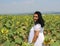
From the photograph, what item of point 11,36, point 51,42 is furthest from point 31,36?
point 51,42

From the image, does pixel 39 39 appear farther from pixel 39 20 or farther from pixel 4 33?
pixel 4 33

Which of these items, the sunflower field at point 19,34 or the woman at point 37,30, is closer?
the sunflower field at point 19,34

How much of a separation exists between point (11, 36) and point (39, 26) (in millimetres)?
557

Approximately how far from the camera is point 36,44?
5.17 metres

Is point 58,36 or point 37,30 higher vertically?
point 37,30

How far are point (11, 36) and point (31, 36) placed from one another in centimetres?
49

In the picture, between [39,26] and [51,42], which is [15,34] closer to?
[39,26]

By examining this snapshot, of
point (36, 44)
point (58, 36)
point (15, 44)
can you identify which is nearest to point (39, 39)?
point (36, 44)

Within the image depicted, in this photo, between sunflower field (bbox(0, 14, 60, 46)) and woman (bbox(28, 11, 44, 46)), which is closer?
sunflower field (bbox(0, 14, 60, 46))

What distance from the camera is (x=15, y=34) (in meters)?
5.07

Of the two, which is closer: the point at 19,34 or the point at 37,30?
the point at 37,30

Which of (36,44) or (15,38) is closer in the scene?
(15,38)

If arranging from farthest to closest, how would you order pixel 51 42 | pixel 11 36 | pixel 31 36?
1. pixel 31 36
2. pixel 11 36
3. pixel 51 42

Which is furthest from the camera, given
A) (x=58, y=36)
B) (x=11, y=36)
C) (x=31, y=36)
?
(x=58, y=36)
